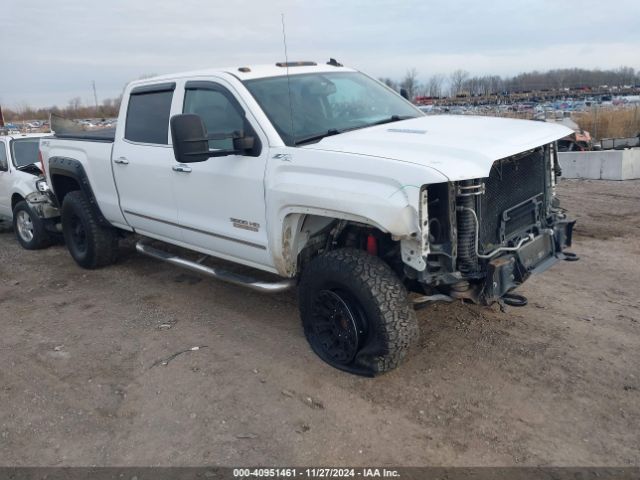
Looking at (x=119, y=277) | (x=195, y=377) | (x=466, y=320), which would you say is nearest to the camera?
(x=195, y=377)

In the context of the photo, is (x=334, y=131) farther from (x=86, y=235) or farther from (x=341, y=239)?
(x=86, y=235)

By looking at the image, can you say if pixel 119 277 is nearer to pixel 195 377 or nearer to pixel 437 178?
pixel 195 377

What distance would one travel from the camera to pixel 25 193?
313 inches

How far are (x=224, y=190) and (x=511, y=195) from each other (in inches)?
84.0

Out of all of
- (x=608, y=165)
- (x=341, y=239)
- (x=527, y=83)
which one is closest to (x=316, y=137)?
(x=341, y=239)

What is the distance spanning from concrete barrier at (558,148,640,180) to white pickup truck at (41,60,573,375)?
26.3 ft

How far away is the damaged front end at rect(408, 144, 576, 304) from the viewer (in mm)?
3455

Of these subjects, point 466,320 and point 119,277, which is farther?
point 119,277

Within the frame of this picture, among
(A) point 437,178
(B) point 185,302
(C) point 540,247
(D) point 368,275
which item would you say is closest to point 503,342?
(C) point 540,247

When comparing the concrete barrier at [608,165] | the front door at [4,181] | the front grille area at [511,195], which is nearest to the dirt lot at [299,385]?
the front grille area at [511,195]

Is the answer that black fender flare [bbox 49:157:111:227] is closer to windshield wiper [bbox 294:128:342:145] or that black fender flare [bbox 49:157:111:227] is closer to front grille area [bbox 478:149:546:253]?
windshield wiper [bbox 294:128:342:145]

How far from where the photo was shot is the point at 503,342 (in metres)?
4.39

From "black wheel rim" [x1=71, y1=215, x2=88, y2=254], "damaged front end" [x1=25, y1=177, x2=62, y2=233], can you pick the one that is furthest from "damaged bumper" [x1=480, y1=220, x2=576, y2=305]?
"damaged front end" [x1=25, y1=177, x2=62, y2=233]

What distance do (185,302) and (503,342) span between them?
3015 mm
